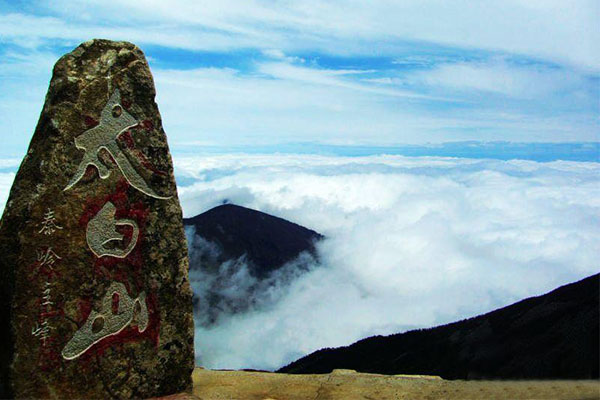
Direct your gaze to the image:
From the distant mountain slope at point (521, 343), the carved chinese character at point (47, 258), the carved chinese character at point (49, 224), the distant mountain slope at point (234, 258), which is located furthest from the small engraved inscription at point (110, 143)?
the distant mountain slope at point (234, 258)

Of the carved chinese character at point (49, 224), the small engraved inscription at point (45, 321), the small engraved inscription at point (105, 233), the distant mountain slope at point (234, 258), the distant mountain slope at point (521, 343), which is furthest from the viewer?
the distant mountain slope at point (234, 258)

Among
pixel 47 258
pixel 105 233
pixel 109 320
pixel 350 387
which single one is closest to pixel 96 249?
pixel 105 233

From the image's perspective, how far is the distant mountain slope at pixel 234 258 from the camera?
146250 millimetres

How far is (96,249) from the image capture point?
282 inches

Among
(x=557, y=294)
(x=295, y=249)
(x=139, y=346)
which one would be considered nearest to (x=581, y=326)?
(x=557, y=294)

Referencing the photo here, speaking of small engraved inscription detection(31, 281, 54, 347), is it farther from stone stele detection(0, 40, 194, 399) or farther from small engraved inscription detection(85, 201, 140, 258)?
small engraved inscription detection(85, 201, 140, 258)

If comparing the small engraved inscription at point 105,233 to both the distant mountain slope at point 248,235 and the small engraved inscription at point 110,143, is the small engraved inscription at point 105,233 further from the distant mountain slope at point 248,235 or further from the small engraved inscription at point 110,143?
the distant mountain slope at point 248,235

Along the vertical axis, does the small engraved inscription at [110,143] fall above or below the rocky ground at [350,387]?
above

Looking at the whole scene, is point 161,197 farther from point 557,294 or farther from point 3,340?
point 557,294

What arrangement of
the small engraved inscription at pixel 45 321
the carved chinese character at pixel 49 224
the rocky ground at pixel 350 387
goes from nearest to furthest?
the small engraved inscription at pixel 45 321, the carved chinese character at pixel 49 224, the rocky ground at pixel 350 387

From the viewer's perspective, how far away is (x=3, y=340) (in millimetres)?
6859

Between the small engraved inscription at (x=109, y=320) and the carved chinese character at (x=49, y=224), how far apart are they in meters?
1.16

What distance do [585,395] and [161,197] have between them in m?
6.93

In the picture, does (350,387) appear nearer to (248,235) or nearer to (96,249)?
(96,249)
